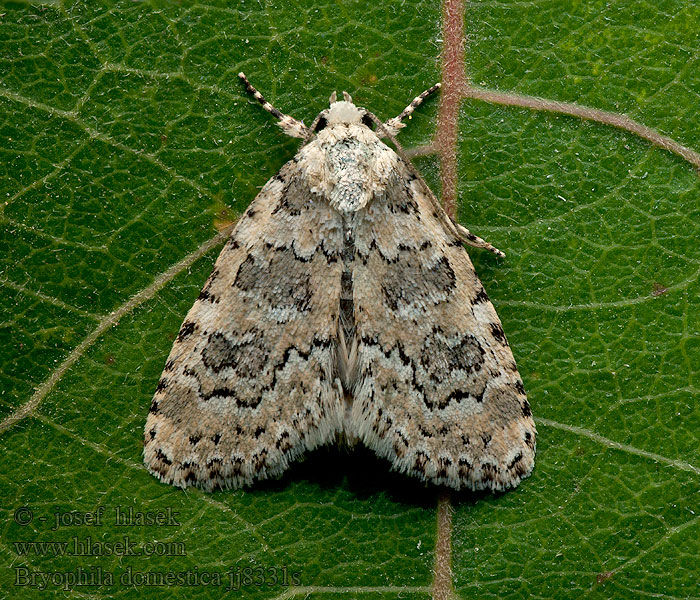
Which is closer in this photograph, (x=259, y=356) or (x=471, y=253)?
(x=259, y=356)

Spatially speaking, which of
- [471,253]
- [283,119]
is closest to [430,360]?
[471,253]

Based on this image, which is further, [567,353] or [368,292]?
[567,353]

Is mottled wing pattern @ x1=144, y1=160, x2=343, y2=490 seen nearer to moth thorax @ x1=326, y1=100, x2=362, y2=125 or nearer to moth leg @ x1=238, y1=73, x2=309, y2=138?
moth leg @ x1=238, y1=73, x2=309, y2=138

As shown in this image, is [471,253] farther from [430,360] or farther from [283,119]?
[283,119]

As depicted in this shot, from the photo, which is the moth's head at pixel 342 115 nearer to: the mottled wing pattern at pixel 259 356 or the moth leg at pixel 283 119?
the moth leg at pixel 283 119

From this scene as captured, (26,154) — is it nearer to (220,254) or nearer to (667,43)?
(220,254)

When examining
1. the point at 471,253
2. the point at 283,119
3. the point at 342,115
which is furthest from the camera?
the point at 471,253

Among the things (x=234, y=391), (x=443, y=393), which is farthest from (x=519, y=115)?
(x=234, y=391)
